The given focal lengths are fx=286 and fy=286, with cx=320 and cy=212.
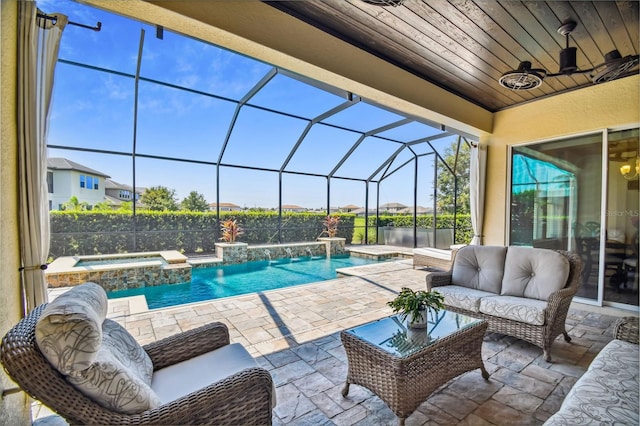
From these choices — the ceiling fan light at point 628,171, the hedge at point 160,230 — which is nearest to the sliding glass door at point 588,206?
the ceiling fan light at point 628,171

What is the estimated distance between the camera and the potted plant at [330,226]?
419 inches

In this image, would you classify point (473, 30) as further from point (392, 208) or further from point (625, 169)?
point (392, 208)

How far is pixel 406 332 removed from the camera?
223cm

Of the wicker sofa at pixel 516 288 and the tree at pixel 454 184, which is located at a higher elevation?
the tree at pixel 454 184

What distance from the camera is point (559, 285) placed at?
296cm

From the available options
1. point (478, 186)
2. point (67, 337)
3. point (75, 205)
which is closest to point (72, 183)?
point (75, 205)

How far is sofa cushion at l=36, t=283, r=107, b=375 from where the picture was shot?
1.01 m

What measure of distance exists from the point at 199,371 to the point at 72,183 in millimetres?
9259

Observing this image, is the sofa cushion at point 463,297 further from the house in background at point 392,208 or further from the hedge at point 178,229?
the house in background at point 392,208

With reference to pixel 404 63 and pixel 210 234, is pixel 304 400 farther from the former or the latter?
pixel 210 234

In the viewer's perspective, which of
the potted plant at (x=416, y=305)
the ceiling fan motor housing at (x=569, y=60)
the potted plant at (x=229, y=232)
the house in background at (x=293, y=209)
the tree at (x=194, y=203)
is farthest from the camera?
the house in background at (x=293, y=209)

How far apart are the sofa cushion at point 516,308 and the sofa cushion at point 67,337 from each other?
10.8ft

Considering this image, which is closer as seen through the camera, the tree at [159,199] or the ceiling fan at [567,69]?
the ceiling fan at [567,69]

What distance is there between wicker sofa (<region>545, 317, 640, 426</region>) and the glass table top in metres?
0.74
